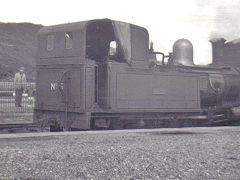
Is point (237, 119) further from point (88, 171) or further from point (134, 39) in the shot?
point (88, 171)

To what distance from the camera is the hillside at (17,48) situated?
47219 millimetres

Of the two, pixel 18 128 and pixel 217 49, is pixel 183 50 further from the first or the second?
pixel 18 128

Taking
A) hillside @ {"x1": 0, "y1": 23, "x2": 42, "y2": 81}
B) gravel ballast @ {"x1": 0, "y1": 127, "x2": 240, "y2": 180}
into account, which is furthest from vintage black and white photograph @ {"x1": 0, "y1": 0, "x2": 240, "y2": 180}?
hillside @ {"x1": 0, "y1": 23, "x2": 42, "y2": 81}

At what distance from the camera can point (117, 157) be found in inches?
177

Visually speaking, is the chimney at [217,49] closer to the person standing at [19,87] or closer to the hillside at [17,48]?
the person standing at [19,87]

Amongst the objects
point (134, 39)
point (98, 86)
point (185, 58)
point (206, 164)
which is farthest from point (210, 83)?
point (206, 164)

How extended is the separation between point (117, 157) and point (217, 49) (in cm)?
1050

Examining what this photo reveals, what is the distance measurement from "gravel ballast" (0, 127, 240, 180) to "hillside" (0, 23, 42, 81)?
107ft

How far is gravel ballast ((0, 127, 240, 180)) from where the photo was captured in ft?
12.3

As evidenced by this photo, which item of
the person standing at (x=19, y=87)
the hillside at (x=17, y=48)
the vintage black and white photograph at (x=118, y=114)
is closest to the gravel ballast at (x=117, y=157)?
the vintage black and white photograph at (x=118, y=114)

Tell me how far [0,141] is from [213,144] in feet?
11.8

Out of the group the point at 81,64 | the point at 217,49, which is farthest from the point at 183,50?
the point at 81,64

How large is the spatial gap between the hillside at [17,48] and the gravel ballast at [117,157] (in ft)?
107

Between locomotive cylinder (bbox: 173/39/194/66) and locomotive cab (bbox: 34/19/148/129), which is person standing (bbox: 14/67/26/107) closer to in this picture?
locomotive cab (bbox: 34/19/148/129)
